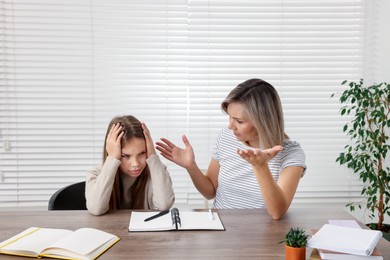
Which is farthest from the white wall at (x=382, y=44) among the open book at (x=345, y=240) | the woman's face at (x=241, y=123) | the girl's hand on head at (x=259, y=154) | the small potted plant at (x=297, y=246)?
the small potted plant at (x=297, y=246)

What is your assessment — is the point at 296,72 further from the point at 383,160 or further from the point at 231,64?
the point at 383,160

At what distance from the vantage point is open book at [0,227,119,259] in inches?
51.9

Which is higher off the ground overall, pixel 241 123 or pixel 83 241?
pixel 241 123

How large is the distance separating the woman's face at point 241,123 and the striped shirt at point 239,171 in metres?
0.16

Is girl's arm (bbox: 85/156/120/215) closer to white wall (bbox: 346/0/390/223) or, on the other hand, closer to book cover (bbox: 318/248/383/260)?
book cover (bbox: 318/248/383/260)

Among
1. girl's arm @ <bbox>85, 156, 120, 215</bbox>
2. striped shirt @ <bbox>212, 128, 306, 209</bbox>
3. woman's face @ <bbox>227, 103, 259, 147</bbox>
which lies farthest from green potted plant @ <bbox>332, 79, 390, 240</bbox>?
girl's arm @ <bbox>85, 156, 120, 215</bbox>

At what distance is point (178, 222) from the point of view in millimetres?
1628

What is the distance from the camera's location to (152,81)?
302 cm

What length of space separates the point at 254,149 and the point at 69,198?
972 mm

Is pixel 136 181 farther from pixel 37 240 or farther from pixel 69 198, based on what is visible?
pixel 37 240

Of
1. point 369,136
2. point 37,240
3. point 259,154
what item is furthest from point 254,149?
point 369,136

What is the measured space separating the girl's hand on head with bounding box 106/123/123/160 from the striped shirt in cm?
60

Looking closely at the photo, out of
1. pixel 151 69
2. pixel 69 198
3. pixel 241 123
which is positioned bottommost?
pixel 69 198

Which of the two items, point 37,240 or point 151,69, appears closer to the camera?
point 37,240
